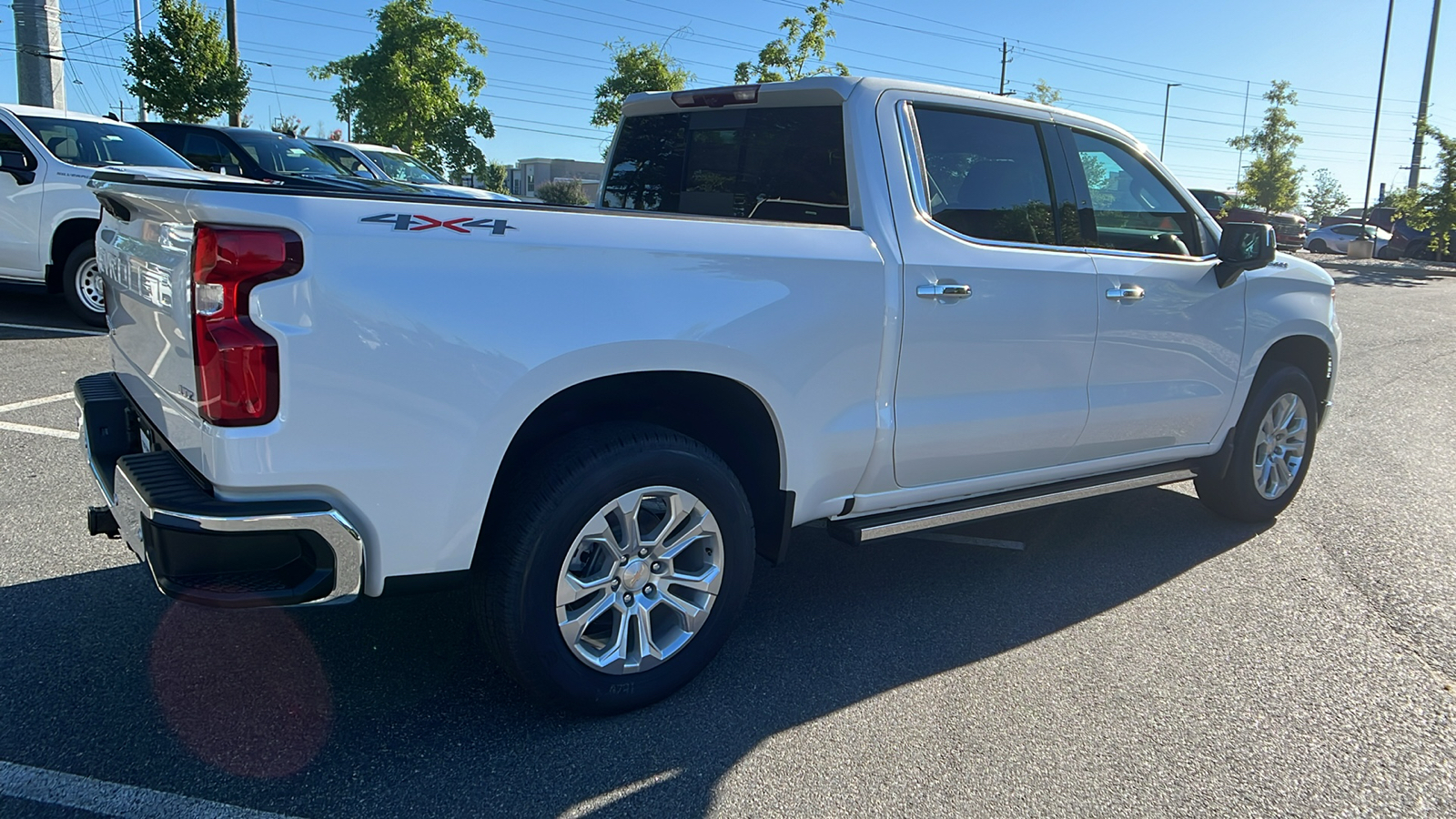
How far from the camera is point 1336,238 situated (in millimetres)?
35281

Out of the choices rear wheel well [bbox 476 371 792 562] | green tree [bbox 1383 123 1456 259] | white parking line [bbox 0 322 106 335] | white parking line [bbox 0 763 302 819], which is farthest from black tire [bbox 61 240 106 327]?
green tree [bbox 1383 123 1456 259]

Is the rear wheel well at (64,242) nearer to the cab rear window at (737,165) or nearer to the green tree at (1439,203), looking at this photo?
the cab rear window at (737,165)

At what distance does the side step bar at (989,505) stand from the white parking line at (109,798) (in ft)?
6.39

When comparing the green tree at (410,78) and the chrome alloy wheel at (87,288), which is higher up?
the green tree at (410,78)

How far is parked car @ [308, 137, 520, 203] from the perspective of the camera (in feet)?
46.3

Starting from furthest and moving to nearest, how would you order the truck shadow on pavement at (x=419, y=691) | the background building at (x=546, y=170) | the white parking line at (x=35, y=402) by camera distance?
the background building at (x=546, y=170), the white parking line at (x=35, y=402), the truck shadow on pavement at (x=419, y=691)

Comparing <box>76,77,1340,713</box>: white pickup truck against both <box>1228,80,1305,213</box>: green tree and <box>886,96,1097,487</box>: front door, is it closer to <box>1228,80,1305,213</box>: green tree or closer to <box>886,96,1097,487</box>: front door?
<box>886,96,1097,487</box>: front door

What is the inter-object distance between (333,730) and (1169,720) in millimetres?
2544

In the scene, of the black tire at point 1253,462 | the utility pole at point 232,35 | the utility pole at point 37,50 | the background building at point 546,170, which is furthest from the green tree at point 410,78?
the background building at point 546,170

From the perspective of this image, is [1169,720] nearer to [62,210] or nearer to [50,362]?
[50,362]

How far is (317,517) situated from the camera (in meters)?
2.41

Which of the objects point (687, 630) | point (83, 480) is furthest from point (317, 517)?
point (83, 480)

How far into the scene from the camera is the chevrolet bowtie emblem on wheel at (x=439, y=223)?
96.8 inches

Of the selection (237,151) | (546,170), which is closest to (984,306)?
(237,151)
